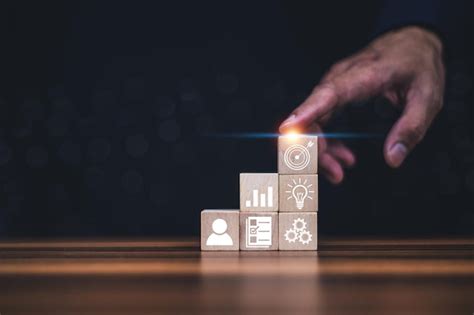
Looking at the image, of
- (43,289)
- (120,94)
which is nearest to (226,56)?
(120,94)

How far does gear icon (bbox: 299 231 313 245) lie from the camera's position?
78.6 inches

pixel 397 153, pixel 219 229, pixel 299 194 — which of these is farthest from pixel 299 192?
pixel 397 153

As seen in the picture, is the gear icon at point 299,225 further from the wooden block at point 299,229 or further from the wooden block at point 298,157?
the wooden block at point 298,157

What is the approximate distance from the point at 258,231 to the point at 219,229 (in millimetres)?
91

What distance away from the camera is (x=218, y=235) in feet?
6.54

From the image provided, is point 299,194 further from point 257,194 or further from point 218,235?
point 218,235

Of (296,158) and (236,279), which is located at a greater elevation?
(296,158)

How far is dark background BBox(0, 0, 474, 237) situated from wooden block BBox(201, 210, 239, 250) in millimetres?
926

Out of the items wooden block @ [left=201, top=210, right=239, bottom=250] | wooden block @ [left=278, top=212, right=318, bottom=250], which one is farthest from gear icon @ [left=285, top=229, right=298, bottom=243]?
wooden block @ [left=201, top=210, right=239, bottom=250]

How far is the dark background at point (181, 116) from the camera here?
2.88 metres

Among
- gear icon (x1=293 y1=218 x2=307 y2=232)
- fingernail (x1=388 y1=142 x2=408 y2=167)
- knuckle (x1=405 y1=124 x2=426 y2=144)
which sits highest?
knuckle (x1=405 y1=124 x2=426 y2=144)

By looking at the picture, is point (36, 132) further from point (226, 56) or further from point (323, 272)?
point (323, 272)

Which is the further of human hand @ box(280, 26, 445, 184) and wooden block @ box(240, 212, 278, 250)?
human hand @ box(280, 26, 445, 184)

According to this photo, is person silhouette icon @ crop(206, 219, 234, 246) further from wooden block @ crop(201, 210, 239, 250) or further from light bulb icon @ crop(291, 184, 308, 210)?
light bulb icon @ crop(291, 184, 308, 210)
